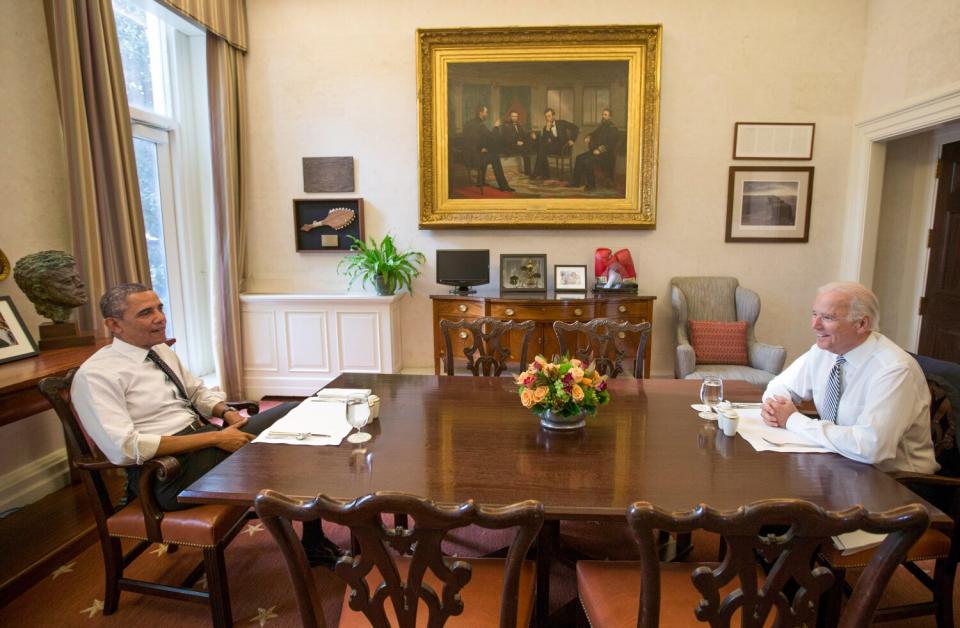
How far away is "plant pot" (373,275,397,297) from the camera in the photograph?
443 centimetres

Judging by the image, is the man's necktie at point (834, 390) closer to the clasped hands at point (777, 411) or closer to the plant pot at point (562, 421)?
the clasped hands at point (777, 411)

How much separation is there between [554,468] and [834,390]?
112cm

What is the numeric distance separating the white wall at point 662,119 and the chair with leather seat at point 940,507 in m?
2.86

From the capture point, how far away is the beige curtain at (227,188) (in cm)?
424

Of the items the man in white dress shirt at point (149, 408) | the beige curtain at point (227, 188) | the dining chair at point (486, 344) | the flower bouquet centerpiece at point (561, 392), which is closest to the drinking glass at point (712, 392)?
the flower bouquet centerpiece at point (561, 392)

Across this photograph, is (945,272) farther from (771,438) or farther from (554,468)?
(554,468)

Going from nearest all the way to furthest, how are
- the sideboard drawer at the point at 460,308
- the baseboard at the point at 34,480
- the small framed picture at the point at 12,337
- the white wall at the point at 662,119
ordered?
1. the small framed picture at the point at 12,337
2. the baseboard at the point at 34,480
3. the sideboard drawer at the point at 460,308
4. the white wall at the point at 662,119

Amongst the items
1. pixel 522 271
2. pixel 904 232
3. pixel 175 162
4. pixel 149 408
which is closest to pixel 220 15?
pixel 175 162

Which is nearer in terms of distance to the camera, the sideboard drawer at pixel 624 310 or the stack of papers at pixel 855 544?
the stack of papers at pixel 855 544

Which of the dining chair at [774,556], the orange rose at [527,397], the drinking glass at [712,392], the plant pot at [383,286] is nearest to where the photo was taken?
Result: the dining chair at [774,556]

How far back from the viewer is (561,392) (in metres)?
1.68

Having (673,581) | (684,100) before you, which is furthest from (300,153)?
(673,581)

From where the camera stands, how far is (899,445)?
5.62 ft

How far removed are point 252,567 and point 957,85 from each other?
4.98 meters
